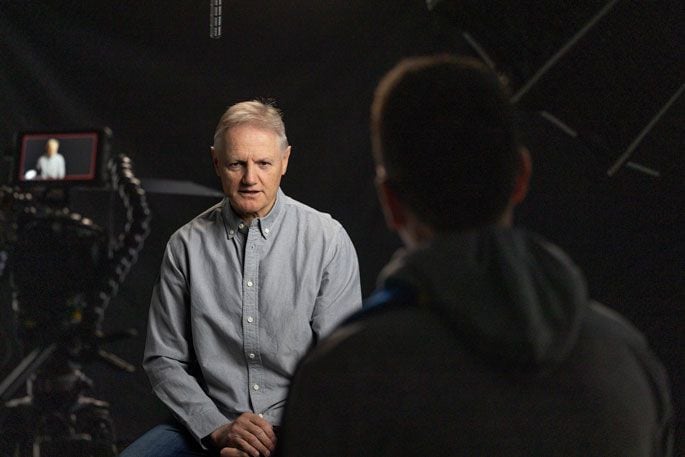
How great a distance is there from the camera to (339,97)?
3.42m

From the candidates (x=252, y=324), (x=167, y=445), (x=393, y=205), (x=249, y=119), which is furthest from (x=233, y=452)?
(x=393, y=205)

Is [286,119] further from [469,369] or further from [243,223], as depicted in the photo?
[469,369]

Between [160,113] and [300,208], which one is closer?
[300,208]

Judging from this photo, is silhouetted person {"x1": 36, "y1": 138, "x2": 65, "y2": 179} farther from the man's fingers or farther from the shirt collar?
the man's fingers

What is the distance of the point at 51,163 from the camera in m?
3.29

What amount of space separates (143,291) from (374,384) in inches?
113

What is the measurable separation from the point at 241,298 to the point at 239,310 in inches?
1.1

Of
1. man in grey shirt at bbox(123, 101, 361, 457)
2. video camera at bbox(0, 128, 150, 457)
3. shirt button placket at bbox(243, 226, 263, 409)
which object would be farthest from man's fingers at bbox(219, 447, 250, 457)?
video camera at bbox(0, 128, 150, 457)

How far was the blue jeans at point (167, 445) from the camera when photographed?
5.86 feet

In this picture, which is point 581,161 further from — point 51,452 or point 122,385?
point 51,452

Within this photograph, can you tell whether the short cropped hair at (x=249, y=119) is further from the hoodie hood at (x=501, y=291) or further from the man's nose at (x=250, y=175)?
the hoodie hood at (x=501, y=291)

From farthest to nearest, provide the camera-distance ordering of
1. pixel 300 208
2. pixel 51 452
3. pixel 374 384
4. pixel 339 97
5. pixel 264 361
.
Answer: pixel 339 97
pixel 51 452
pixel 300 208
pixel 264 361
pixel 374 384

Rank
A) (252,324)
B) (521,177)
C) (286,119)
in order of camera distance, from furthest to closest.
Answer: (286,119)
(252,324)
(521,177)

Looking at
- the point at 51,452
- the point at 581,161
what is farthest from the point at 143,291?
the point at 581,161
